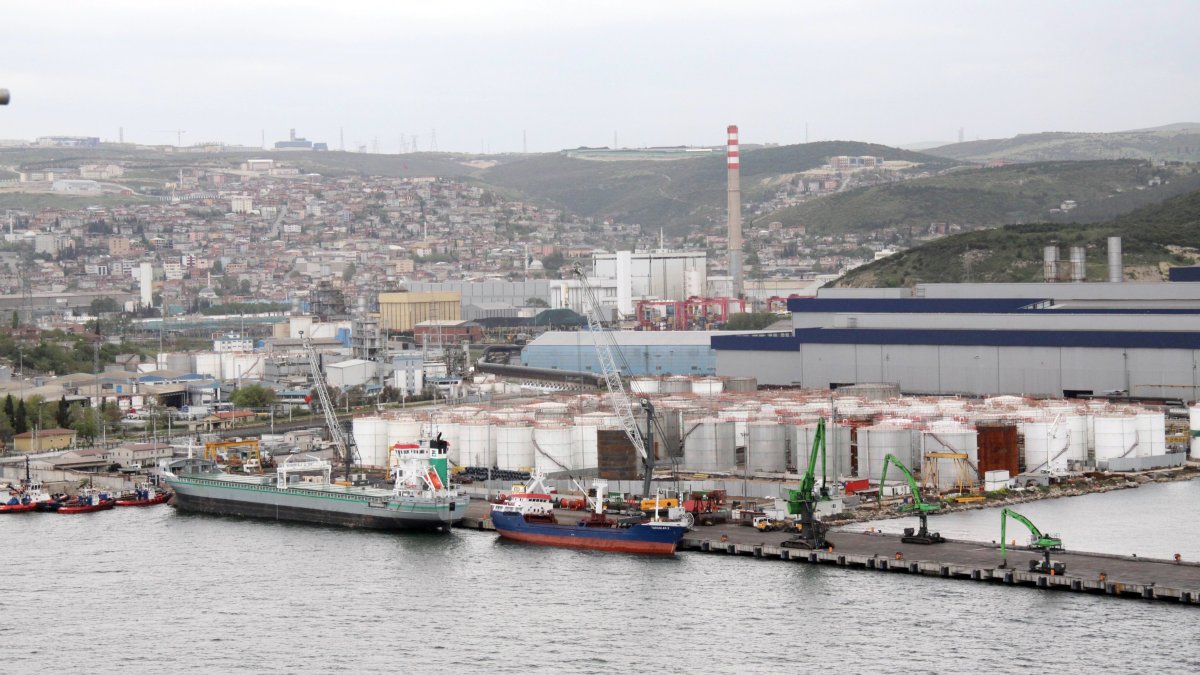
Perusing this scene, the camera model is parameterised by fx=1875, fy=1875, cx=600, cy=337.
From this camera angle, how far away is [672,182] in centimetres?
14362

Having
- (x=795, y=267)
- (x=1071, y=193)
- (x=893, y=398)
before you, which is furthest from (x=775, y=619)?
(x=1071, y=193)

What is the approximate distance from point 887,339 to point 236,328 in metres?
39.4

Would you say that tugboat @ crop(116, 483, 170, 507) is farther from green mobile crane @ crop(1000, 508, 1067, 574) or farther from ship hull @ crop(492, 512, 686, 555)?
green mobile crane @ crop(1000, 508, 1067, 574)

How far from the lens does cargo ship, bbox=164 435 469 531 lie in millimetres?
26000

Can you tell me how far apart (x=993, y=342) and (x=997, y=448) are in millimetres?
10072

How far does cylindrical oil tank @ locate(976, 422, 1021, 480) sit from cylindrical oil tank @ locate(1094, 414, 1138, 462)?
85.8 inches

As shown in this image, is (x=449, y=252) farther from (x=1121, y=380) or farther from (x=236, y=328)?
(x=1121, y=380)

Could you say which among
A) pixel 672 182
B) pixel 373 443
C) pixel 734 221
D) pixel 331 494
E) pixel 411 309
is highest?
pixel 672 182

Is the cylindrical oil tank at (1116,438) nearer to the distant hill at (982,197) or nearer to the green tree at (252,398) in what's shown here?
the green tree at (252,398)

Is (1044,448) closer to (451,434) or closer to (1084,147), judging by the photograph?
(451,434)

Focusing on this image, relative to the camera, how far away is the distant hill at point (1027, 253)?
53656 millimetres

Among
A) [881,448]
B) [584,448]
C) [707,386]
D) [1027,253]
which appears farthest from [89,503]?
[1027,253]

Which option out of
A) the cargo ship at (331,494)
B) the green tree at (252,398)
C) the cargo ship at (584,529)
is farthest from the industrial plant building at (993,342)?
the cargo ship at (584,529)

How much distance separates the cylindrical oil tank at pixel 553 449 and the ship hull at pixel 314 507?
354 centimetres
